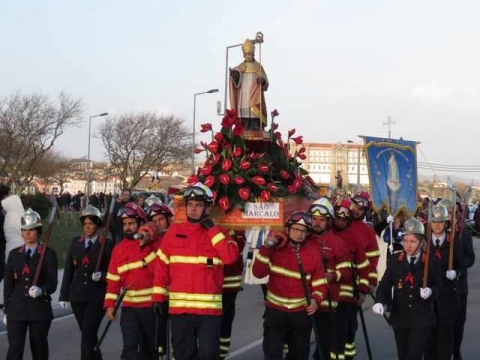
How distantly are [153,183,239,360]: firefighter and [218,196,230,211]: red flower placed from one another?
2390mm

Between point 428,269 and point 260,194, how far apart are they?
8.17ft

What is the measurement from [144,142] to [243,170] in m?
49.9

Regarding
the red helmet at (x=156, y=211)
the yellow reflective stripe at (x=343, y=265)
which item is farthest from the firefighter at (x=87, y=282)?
the yellow reflective stripe at (x=343, y=265)

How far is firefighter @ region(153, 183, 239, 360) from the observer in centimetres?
686

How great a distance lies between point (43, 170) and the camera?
63469 millimetres

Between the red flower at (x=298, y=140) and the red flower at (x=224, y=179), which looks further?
the red flower at (x=298, y=140)

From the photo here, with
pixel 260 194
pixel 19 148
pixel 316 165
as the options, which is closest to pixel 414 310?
pixel 260 194

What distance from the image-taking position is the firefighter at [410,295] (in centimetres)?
745

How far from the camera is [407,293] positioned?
757cm

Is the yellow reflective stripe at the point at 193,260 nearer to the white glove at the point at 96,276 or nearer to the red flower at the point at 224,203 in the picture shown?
the white glove at the point at 96,276

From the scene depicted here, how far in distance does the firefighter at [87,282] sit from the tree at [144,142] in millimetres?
49793

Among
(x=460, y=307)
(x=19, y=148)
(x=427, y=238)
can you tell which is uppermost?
(x=19, y=148)

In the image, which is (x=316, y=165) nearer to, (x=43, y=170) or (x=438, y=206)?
(x=43, y=170)

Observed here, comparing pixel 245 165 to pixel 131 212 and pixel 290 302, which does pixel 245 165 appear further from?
pixel 290 302
